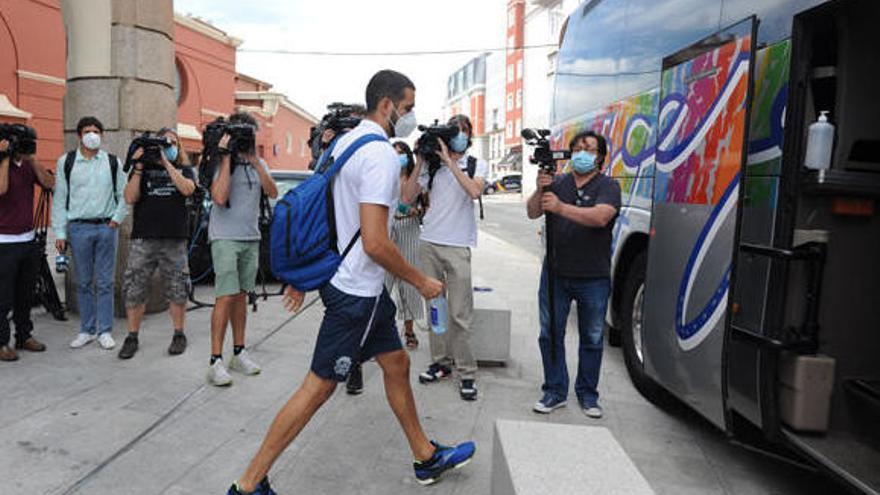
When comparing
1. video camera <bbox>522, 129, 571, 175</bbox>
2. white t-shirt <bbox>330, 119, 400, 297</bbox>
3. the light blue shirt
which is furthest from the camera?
the light blue shirt

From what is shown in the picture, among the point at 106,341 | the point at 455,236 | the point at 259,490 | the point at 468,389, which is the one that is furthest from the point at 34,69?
the point at 259,490

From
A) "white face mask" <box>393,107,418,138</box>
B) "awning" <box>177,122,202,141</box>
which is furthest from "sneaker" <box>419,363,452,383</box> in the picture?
"awning" <box>177,122,202,141</box>

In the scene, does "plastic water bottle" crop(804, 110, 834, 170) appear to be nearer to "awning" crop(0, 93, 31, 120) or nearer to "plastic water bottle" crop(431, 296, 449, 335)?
"plastic water bottle" crop(431, 296, 449, 335)

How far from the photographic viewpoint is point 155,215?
5215 mm

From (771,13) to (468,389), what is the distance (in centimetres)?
294

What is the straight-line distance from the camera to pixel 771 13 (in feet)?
10.8

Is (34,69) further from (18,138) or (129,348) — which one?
(129,348)

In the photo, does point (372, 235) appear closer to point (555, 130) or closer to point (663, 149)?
point (663, 149)

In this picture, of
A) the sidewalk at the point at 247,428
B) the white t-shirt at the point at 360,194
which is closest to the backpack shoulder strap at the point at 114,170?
the sidewalk at the point at 247,428

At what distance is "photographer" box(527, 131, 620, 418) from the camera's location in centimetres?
409

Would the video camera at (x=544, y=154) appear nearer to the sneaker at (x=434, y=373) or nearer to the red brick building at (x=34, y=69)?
the sneaker at (x=434, y=373)

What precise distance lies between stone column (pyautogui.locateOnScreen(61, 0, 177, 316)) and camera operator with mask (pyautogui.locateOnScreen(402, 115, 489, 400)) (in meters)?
3.29

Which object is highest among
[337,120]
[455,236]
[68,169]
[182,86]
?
[182,86]

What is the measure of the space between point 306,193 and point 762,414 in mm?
2428
